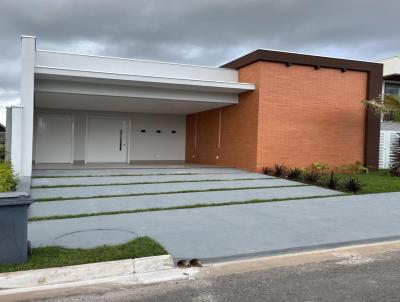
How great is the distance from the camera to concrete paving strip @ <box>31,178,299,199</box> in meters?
10.8

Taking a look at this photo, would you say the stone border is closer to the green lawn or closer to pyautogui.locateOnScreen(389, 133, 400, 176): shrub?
the green lawn

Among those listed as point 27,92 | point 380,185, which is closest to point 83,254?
point 27,92

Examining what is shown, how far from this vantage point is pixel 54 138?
20.2 metres

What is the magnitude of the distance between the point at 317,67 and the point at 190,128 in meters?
8.25

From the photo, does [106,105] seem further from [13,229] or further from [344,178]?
[13,229]

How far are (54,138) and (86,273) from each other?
53.5 ft

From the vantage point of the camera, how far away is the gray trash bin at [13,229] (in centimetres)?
507

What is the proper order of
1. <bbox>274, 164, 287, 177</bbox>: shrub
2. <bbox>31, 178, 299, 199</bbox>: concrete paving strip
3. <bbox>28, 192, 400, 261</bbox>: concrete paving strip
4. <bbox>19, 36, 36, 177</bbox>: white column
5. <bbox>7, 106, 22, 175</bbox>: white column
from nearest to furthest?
<bbox>28, 192, 400, 261</bbox>: concrete paving strip → <bbox>31, 178, 299, 199</bbox>: concrete paving strip → <bbox>7, 106, 22, 175</bbox>: white column → <bbox>19, 36, 36, 177</bbox>: white column → <bbox>274, 164, 287, 177</bbox>: shrub

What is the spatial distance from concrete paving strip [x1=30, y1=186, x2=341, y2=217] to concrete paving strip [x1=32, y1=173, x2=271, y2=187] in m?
2.50

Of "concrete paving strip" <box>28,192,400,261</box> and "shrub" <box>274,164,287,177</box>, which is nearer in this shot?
"concrete paving strip" <box>28,192,400,261</box>

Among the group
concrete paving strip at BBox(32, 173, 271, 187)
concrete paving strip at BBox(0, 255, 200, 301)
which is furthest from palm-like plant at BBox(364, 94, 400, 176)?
concrete paving strip at BBox(0, 255, 200, 301)

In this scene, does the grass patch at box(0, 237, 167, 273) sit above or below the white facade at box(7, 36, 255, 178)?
below

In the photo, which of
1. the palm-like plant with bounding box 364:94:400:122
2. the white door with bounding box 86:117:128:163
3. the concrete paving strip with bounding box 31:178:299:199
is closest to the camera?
the concrete paving strip with bounding box 31:178:299:199

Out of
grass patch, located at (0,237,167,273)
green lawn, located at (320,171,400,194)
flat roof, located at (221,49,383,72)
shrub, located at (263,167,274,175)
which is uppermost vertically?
flat roof, located at (221,49,383,72)
